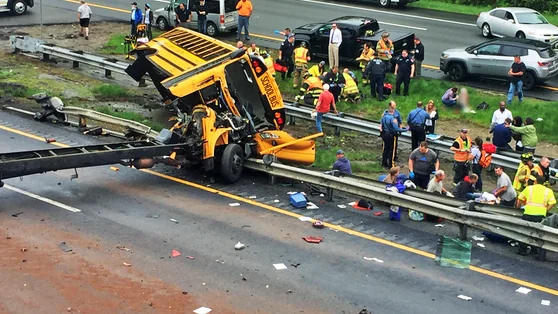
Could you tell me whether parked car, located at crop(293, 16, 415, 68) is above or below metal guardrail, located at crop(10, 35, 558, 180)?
above

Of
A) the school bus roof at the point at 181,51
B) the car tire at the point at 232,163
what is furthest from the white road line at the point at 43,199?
the school bus roof at the point at 181,51

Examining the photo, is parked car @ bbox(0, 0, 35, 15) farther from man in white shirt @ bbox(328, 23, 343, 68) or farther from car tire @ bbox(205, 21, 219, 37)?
man in white shirt @ bbox(328, 23, 343, 68)

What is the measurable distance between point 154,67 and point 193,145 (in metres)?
2.22

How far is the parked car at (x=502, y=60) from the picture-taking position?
24.3 metres

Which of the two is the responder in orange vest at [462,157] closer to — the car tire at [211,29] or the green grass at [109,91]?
the green grass at [109,91]

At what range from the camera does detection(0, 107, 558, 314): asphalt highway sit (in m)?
11.6

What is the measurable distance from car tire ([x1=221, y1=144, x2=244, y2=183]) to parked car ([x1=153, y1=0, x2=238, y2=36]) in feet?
47.9

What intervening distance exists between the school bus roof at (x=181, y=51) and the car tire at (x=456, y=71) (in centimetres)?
1014

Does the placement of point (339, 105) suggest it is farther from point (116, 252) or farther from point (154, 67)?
point (116, 252)

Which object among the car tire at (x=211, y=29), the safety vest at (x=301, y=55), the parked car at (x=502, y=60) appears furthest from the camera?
the car tire at (x=211, y=29)

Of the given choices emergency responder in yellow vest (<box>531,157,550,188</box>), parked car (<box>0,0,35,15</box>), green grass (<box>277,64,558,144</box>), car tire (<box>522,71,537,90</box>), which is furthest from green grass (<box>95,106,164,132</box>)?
parked car (<box>0,0,35,15</box>)

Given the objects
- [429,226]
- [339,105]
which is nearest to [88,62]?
[339,105]

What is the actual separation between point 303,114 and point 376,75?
3.05m

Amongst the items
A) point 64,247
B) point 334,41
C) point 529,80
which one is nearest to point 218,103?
point 64,247
